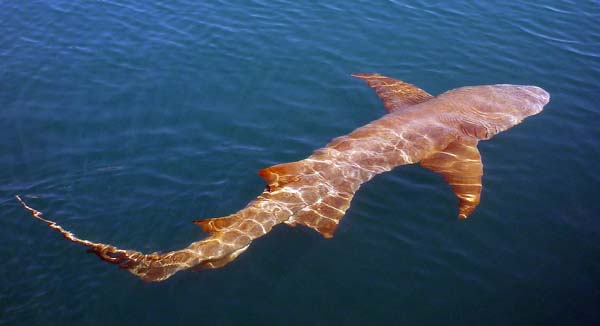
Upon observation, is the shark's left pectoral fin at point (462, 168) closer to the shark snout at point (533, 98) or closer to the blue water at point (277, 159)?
the blue water at point (277, 159)

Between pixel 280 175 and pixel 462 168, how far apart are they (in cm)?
456

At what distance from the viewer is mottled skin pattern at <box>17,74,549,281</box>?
27.1ft

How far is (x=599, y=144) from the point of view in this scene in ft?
41.5

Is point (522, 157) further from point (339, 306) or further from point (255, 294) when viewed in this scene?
point (255, 294)

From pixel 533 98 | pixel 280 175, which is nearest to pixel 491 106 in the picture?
pixel 533 98

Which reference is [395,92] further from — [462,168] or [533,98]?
[533,98]

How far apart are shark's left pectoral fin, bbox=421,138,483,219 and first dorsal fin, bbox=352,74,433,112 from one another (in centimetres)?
207

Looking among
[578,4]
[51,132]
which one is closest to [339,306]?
[51,132]

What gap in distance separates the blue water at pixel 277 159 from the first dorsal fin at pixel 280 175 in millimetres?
984

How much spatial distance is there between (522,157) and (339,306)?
692cm

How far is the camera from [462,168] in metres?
11.3

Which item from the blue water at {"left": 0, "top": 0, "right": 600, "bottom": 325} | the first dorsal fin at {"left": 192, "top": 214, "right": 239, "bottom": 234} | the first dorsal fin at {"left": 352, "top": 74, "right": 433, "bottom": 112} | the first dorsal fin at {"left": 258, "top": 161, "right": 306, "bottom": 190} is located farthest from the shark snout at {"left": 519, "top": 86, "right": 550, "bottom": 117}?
the first dorsal fin at {"left": 192, "top": 214, "right": 239, "bottom": 234}

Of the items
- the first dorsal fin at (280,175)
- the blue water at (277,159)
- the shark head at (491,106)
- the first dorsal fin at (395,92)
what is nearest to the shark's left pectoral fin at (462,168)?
the blue water at (277,159)

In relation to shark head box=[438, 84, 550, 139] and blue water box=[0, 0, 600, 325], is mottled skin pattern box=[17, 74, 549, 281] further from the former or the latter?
blue water box=[0, 0, 600, 325]
